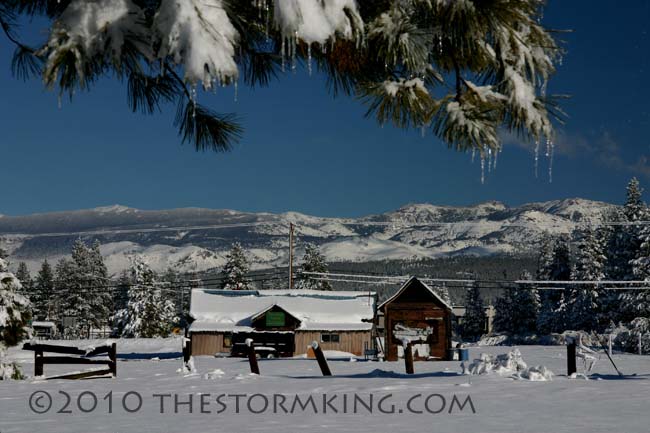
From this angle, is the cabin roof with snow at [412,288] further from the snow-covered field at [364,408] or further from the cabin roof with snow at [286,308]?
the snow-covered field at [364,408]

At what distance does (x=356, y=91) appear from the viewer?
4.57 m

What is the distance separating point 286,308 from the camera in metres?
44.0

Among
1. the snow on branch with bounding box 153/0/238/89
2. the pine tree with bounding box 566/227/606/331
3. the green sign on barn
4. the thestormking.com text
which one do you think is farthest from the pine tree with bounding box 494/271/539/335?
the snow on branch with bounding box 153/0/238/89

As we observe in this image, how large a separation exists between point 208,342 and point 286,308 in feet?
17.4

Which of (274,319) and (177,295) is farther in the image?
(177,295)

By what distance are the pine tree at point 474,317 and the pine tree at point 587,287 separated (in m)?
32.1

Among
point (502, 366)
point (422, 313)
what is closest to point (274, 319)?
point (422, 313)

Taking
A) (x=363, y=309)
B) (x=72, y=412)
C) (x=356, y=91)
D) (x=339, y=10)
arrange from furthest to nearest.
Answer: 1. (x=363, y=309)
2. (x=72, y=412)
3. (x=356, y=91)
4. (x=339, y=10)

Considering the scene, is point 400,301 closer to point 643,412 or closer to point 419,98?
point 643,412

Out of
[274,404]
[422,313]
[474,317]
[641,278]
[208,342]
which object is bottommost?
[474,317]

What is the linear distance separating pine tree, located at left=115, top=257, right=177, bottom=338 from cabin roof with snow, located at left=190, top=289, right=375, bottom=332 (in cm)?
2582

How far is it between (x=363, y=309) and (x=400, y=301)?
A: 11716 mm

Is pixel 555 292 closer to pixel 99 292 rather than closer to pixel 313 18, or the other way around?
pixel 99 292

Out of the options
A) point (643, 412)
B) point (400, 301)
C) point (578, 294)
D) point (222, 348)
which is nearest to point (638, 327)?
point (578, 294)
